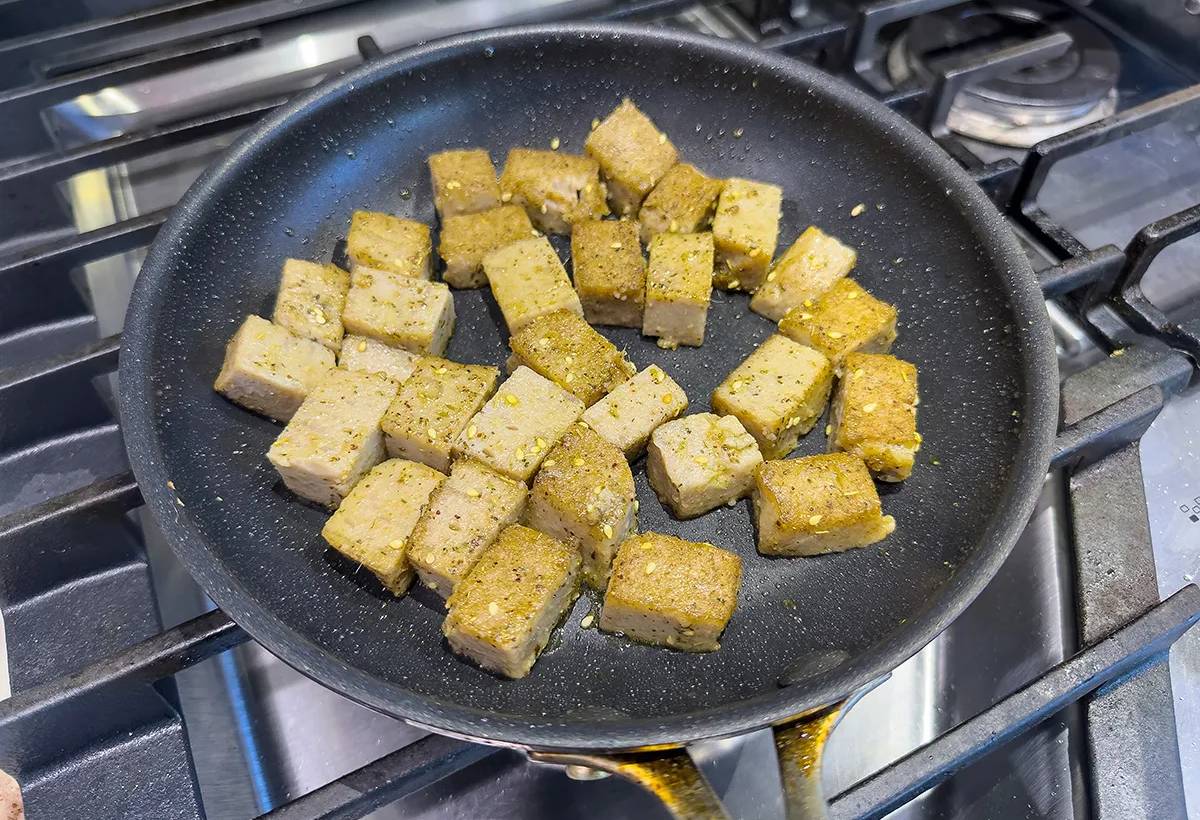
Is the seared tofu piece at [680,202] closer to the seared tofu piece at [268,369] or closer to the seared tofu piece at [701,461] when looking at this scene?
the seared tofu piece at [701,461]

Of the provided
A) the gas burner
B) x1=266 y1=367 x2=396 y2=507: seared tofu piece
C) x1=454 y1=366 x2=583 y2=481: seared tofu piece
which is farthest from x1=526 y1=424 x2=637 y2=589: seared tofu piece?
the gas burner

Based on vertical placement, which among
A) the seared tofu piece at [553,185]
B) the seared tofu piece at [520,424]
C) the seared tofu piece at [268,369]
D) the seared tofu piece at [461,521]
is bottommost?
the seared tofu piece at [461,521]

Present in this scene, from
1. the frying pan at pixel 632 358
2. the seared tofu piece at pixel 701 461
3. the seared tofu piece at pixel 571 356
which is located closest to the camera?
the frying pan at pixel 632 358

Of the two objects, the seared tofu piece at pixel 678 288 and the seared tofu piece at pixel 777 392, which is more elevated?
the seared tofu piece at pixel 678 288

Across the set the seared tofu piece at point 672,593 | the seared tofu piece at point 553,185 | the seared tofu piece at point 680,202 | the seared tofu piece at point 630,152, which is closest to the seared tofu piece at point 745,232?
the seared tofu piece at point 680,202

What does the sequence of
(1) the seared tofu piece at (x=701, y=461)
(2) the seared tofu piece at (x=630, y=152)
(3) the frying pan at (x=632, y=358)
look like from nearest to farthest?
1. (3) the frying pan at (x=632, y=358)
2. (1) the seared tofu piece at (x=701, y=461)
3. (2) the seared tofu piece at (x=630, y=152)

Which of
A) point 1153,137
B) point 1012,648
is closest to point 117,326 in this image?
point 1012,648

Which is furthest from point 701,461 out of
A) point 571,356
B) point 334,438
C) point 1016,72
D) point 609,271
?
point 1016,72

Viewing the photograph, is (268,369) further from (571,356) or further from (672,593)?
(672,593)
